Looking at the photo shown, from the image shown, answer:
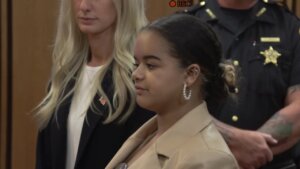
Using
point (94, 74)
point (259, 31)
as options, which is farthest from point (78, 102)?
point (259, 31)

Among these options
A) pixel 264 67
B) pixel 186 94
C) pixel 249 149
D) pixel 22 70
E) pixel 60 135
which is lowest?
pixel 22 70

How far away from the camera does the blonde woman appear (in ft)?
6.59

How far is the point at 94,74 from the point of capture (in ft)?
6.93

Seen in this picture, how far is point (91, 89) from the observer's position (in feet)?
6.84

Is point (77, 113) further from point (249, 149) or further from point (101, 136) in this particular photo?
point (249, 149)

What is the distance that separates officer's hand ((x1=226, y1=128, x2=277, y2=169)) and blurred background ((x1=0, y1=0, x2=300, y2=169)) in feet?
7.15

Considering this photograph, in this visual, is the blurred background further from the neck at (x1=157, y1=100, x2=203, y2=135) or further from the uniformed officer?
the neck at (x1=157, y1=100, x2=203, y2=135)

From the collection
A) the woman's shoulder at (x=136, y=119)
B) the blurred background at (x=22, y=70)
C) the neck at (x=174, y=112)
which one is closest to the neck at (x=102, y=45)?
the woman's shoulder at (x=136, y=119)

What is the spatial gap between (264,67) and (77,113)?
650 mm

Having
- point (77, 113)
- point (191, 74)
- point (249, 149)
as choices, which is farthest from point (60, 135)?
point (191, 74)

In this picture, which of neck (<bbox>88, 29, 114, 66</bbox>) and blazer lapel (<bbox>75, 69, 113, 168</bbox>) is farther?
neck (<bbox>88, 29, 114, 66</bbox>)

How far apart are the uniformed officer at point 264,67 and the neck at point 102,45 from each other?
0.95 feet

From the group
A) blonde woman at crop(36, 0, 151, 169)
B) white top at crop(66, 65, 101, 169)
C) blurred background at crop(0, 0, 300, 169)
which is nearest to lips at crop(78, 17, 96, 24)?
blonde woman at crop(36, 0, 151, 169)
